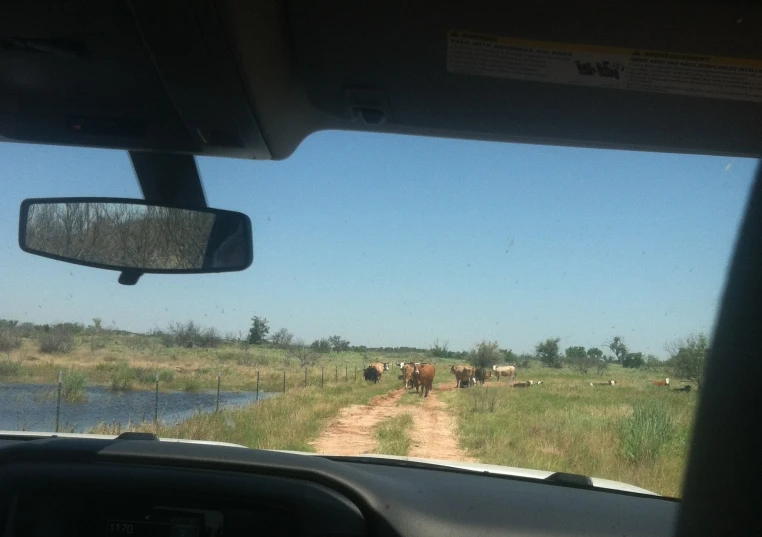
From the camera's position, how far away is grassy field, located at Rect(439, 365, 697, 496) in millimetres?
4734

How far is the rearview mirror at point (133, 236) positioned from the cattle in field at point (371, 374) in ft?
7.01

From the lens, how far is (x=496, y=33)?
292 cm

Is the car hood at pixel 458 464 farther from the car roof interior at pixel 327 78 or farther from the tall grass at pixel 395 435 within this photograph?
the car roof interior at pixel 327 78

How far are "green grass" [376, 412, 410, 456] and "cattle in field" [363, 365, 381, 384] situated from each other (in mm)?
380

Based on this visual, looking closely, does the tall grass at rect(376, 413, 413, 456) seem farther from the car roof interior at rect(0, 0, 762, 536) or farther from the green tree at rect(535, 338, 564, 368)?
the car roof interior at rect(0, 0, 762, 536)

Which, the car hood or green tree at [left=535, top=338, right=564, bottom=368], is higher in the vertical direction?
green tree at [left=535, top=338, right=564, bottom=368]

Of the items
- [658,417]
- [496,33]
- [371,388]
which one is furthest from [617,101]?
[371,388]

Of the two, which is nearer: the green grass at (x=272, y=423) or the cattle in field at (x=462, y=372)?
the green grass at (x=272, y=423)

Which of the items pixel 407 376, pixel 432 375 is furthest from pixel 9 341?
pixel 432 375

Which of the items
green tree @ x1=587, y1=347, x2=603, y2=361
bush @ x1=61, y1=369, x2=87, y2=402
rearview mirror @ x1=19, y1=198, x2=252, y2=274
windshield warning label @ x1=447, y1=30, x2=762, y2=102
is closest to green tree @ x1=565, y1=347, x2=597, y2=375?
green tree @ x1=587, y1=347, x2=603, y2=361

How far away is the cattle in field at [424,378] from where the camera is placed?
5.30 meters

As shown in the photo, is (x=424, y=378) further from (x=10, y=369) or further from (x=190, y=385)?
(x=10, y=369)

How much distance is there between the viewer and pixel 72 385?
534 cm

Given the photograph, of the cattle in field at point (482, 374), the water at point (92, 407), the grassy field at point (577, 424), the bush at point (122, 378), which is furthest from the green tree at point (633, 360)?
the bush at point (122, 378)
